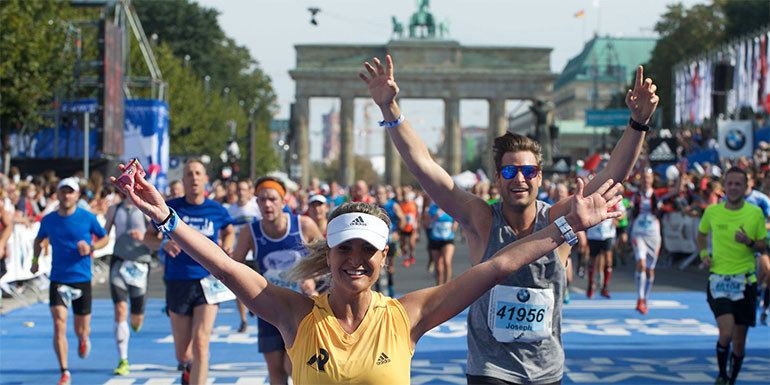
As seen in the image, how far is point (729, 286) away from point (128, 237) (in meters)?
5.51

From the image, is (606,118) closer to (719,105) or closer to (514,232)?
(719,105)

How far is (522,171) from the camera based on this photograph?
16.4ft

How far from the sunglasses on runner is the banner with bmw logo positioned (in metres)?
23.2

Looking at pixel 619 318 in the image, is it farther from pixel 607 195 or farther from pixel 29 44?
pixel 29 44

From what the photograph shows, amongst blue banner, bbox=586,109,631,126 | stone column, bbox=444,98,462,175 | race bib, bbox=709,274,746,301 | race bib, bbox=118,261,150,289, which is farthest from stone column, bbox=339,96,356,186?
race bib, bbox=709,274,746,301

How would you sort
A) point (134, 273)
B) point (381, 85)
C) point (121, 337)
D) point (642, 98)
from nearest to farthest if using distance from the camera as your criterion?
point (381, 85), point (642, 98), point (121, 337), point (134, 273)

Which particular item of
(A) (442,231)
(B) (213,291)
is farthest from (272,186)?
(A) (442,231)

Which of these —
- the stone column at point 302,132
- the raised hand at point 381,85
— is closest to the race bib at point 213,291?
the raised hand at point 381,85

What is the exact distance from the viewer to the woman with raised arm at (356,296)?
3463mm

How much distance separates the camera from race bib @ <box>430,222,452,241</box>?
658 inches

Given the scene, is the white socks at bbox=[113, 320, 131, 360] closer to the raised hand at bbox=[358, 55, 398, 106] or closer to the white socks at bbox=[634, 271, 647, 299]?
the raised hand at bbox=[358, 55, 398, 106]

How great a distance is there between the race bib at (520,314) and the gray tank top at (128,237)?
5808mm

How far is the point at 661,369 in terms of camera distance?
9711 millimetres

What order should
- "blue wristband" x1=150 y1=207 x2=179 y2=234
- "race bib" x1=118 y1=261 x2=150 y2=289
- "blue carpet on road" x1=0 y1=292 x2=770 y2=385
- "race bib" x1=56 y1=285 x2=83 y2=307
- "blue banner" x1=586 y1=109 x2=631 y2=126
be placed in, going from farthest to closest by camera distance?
"blue banner" x1=586 y1=109 x2=631 y2=126
"race bib" x1=118 y1=261 x2=150 y2=289
"race bib" x1=56 y1=285 x2=83 y2=307
"blue carpet on road" x1=0 y1=292 x2=770 y2=385
"blue wristband" x1=150 y1=207 x2=179 y2=234
